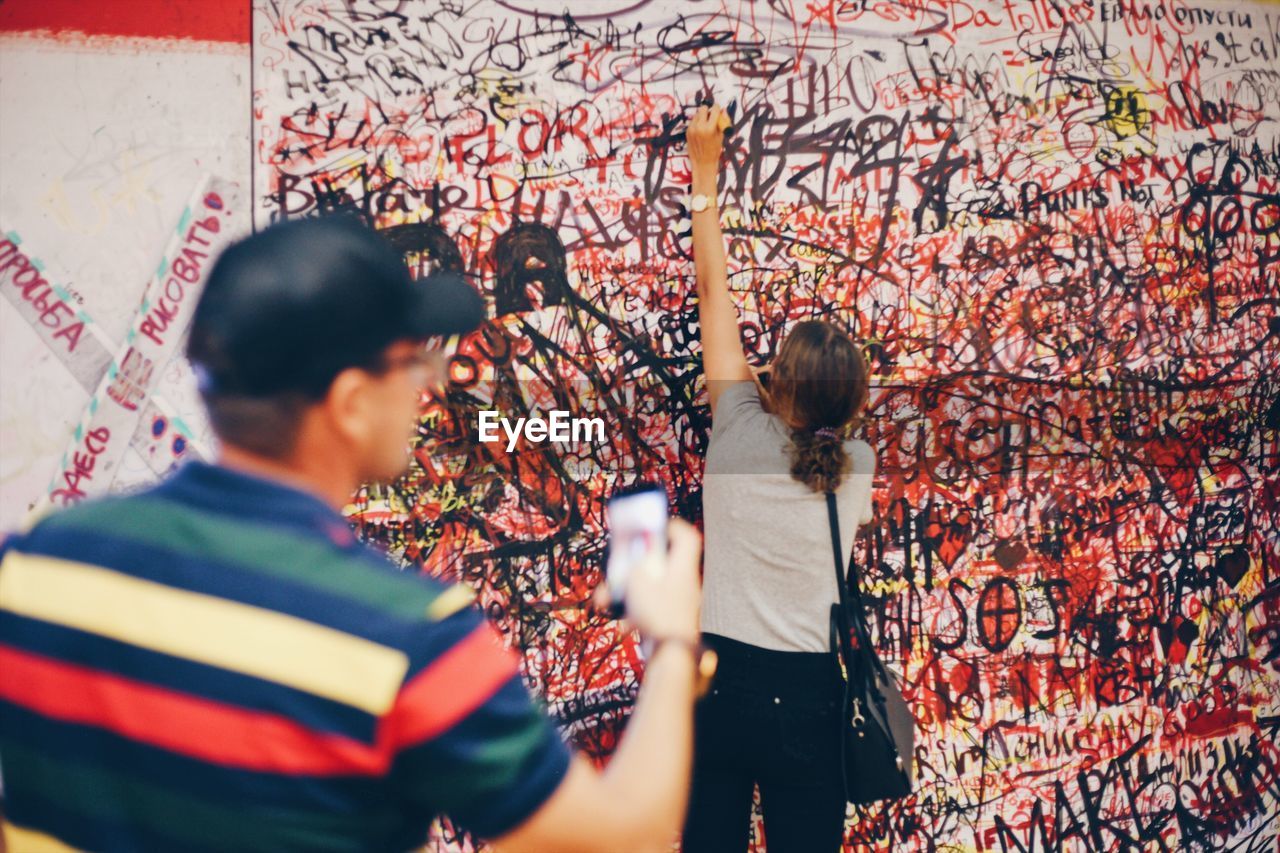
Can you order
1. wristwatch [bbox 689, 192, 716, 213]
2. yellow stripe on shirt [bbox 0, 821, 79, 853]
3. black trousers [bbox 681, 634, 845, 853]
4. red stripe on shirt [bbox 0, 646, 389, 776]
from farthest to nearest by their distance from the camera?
1. wristwatch [bbox 689, 192, 716, 213]
2. black trousers [bbox 681, 634, 845, 853]
3. yellow stripe on shirt [bbox 0, 821, 79, 853]
4. red stripe on shirt [bbox 0, 646, 389, 776]

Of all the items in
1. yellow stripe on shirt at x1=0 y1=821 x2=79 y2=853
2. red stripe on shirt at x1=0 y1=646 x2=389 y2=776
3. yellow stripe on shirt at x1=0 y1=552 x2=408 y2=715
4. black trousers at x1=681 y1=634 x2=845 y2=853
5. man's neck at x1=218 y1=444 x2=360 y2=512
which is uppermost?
man's neck at x1=218 y1=444 x2=360 y2=512

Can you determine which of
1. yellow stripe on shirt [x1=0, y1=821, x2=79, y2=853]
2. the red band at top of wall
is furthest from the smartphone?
the red band at top of wall

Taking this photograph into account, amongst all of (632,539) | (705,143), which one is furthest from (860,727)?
(705,143)

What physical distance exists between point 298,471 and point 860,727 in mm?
1846

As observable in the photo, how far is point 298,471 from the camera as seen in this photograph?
1.08 meters

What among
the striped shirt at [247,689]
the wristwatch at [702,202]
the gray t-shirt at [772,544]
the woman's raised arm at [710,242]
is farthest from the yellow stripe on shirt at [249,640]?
the wristwatch at [702,202]

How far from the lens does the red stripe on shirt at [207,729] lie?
929 millimetres

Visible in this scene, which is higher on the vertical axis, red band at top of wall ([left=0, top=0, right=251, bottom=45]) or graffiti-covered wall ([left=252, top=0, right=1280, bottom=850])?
red band at top of wall ([left=0, top=0, right=251, bottom=45])

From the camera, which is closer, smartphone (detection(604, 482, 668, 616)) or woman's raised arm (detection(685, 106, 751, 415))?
smartphone (detection(604, 482, 668, 616))

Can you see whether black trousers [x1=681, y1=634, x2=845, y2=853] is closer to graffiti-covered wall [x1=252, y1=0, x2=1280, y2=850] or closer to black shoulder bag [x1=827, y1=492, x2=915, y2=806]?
black shoulder bag [x1=827, y1=492, x2=915, y2=806]

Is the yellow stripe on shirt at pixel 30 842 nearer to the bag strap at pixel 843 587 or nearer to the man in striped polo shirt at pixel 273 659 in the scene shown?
the man in striped polo shirt at pixel 273 659

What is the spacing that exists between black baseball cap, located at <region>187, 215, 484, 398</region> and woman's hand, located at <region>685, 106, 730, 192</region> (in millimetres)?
1897

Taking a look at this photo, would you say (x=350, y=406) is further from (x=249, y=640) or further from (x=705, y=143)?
(x=705, y=143)

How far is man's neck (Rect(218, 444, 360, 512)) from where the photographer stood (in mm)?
1063
